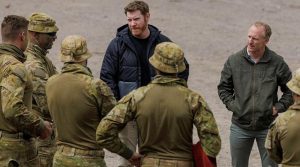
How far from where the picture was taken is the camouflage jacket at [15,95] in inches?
285

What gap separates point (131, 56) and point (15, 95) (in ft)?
6.26

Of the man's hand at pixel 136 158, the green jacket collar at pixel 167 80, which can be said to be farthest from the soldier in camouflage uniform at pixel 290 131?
the man's hand at pixel 136 158

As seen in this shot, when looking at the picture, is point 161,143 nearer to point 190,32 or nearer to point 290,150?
point 290,150

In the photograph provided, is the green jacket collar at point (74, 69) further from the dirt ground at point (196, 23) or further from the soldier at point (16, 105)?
the dirt ground at point (196, 23)

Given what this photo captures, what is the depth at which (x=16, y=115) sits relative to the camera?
725 cm

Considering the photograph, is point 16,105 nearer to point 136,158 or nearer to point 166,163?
point 136,158

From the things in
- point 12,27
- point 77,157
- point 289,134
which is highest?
point 12,27

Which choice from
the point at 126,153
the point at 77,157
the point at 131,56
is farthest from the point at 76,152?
the point at 131,56

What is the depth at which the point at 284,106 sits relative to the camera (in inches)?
343

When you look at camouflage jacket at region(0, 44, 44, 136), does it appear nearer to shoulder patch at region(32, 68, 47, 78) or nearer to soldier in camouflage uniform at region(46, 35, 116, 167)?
soldier in camouflage uniform at region(46, 35, 116, 167)

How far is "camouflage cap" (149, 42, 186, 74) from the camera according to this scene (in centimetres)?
688

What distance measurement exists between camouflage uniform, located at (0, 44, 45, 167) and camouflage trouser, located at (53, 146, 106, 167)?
295 mm

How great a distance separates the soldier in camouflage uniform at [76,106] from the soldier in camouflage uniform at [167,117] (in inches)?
17.0

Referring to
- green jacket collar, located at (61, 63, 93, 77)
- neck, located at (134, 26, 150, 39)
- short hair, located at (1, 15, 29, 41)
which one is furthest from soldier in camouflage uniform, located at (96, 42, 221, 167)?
neck, located at (134, 26, 150, 39)
